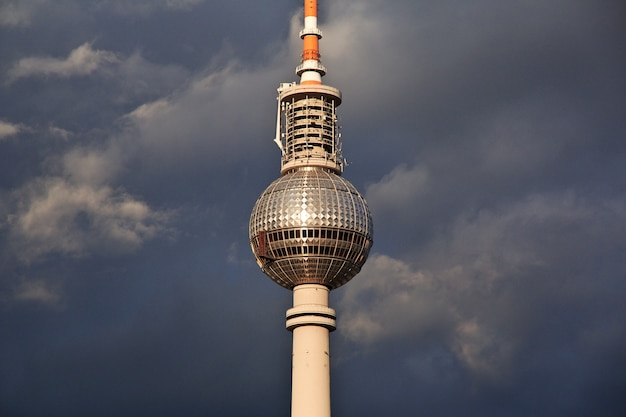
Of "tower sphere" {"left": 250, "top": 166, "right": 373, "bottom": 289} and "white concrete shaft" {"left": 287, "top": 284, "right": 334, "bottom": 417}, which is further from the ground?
"tower sphere" {"left": 250, "top": 166, "right": 373, "bottom": 289}

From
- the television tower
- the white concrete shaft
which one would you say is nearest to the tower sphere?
the television tower

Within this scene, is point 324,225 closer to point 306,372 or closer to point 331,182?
point 331,182

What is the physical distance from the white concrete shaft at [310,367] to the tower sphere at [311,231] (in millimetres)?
Result: 5186

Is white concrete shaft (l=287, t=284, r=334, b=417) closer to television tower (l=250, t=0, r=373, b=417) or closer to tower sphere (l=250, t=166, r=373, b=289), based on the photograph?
television tower (l=250, t=0, r=373, b=417)

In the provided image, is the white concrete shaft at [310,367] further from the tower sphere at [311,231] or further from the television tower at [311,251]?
the tower sphere at [311,231]

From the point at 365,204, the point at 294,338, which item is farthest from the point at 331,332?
the point at 365,204

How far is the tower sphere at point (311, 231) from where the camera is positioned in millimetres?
193625

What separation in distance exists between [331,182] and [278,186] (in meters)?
7.44

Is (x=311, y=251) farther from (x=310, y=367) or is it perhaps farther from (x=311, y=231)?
(x=310, y=367)

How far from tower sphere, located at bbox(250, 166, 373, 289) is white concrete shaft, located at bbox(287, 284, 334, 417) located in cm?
519

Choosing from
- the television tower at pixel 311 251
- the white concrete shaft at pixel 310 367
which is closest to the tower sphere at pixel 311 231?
the television tower at pixel 311 251

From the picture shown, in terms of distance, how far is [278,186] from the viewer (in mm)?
198125

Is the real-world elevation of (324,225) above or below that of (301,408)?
above

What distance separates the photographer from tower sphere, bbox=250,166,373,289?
7623 inches
